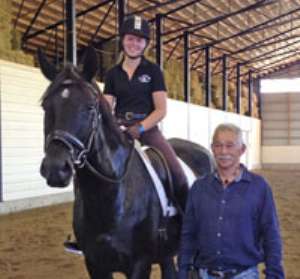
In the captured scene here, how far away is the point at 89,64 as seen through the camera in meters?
2.33

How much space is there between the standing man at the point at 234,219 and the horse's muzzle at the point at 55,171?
0.57 m

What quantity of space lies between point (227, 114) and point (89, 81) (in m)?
19.4

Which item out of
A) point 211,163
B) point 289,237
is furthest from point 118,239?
point 289,237

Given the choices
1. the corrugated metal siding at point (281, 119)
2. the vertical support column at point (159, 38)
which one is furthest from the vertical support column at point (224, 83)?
the vertical support column at point (159, 38)

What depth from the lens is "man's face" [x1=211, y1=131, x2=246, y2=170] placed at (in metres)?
2.05

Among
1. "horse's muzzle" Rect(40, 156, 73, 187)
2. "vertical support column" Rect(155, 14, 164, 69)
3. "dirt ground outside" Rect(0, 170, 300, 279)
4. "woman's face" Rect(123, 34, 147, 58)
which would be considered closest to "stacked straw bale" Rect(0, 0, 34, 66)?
"dirt ground outside" Rect(0, 170, 300, 279)

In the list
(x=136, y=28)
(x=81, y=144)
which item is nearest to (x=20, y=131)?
(x=136, y=28)

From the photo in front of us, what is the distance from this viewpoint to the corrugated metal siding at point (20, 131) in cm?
878

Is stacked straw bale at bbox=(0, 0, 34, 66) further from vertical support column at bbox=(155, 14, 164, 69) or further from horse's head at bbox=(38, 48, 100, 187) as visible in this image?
horse's head at bbox=(38, 48, 100, 187)

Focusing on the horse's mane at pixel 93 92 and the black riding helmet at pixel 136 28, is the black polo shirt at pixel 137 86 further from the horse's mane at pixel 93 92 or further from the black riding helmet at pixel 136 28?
the horse's mane at pixel 93 92

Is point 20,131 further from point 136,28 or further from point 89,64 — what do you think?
point 89,64

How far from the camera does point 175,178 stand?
3.01 meters

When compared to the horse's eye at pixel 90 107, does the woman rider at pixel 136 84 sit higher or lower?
higher

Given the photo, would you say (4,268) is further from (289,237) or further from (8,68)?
(8,68)
